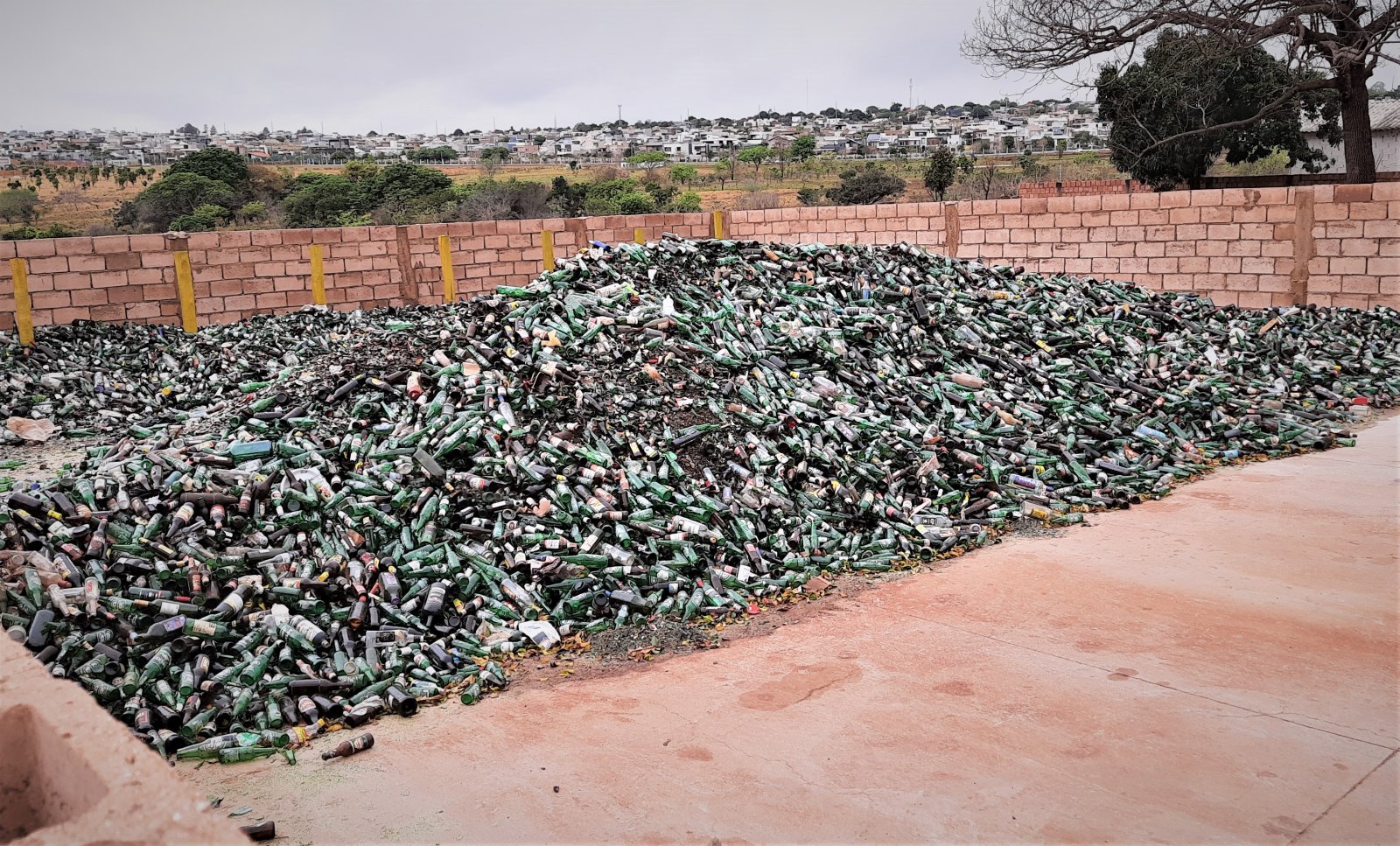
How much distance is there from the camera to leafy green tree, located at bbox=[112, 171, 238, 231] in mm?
34969

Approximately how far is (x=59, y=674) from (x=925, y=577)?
4.20 meters

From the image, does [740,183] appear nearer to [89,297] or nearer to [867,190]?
[867,190]

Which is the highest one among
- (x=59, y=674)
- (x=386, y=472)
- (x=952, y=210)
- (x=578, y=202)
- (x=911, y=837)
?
(x=578, y=202)

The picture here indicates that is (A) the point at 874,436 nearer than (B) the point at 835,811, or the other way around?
(B) the point at 835,811

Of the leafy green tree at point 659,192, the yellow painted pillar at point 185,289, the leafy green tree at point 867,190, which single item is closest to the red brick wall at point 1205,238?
the yellow painted pillar at point 185,289

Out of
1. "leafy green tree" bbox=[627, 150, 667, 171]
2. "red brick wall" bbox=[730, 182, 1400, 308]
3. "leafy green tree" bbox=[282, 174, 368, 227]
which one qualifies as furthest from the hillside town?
"red brick wall" bbox=[730, 182, 1400, 308]

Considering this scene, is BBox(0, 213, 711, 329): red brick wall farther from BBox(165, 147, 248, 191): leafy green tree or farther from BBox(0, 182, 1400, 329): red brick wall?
BBox(165, 147, 248, 191): leafy green tree

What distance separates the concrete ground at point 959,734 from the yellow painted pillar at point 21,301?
34.1 ft

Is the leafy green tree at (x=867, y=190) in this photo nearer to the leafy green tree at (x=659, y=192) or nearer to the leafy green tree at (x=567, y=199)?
the leafy green tree at (x=659, y=192)

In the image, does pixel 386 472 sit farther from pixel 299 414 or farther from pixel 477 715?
pixel 477 715

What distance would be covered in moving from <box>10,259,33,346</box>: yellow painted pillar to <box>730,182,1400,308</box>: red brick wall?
11867 millimetres

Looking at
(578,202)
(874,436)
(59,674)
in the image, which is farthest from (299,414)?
(578,202)

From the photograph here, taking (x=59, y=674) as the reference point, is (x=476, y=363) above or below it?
above

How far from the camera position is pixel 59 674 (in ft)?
13.1
